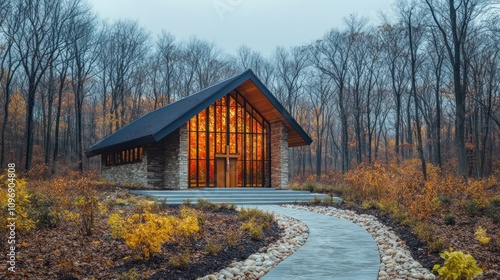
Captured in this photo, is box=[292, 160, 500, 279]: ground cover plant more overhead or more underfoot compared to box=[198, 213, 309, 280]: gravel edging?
more overhead

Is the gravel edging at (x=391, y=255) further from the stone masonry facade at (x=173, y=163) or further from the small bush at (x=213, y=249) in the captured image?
the stone masonry facade at (x=173, y=163)

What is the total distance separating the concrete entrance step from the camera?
54.0 feet

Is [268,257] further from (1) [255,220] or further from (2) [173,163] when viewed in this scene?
(2) [173,163]

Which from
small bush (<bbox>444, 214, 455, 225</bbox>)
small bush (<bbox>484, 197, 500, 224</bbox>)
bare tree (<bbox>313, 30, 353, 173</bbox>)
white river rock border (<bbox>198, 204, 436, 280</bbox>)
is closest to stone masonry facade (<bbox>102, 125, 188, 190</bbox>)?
white river rock border (<bbox>198, 204, 436, 280</bbox>)

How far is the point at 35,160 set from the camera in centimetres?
3303

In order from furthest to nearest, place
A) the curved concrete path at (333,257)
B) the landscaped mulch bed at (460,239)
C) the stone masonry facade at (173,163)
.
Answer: the stone masonry facade at (173,163)
the landscaped mulch bed at (460,239)
the curved concrete path at (333,257)

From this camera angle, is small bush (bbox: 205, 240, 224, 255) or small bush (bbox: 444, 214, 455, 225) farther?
small bush (bbox: 444, 214, 455, 225)

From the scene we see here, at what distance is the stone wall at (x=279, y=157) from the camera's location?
21578 millimetres

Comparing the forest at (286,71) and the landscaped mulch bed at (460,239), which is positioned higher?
the forest at (286,71)

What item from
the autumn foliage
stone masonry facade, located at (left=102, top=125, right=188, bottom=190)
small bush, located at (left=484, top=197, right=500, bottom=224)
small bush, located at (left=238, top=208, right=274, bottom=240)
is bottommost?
small bush, located at (left=238, top=208, right=274, bottom=240)

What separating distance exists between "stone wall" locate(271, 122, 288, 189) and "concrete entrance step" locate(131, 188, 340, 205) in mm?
2315

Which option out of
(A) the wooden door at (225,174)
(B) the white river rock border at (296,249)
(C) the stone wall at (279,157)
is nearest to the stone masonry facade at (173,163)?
(C) the stone wall at (279,157)

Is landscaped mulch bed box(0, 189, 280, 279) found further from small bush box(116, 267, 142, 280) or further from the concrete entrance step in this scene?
the concrete entrance step

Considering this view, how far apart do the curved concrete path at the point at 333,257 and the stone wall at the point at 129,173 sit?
1263 centimetres
